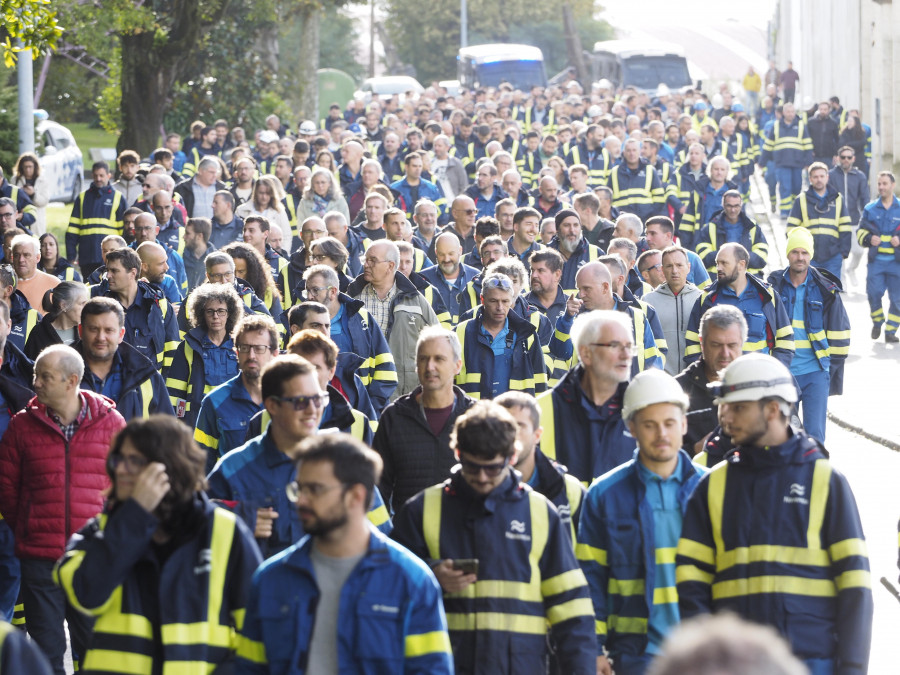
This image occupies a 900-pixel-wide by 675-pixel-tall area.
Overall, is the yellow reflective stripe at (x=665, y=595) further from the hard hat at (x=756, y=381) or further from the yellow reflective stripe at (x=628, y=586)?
the hard hat at (x=756, y=381)

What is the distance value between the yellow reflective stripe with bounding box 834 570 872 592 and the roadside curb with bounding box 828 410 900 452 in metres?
8.73

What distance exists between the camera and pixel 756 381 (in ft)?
18.3

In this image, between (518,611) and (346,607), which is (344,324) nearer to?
(518,611)

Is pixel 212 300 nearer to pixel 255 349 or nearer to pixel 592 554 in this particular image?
pixel 255 349

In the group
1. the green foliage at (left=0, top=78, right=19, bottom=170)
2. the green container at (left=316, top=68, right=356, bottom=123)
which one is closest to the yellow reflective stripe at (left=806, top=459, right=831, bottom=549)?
the green foliage at (left=0, top=78, right=19, bottom=170)

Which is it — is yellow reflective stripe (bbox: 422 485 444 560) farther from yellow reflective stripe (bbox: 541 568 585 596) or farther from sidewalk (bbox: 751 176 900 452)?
sidewalk (bbox: 751 176 900 452)

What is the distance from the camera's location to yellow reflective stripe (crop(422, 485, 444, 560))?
538cm

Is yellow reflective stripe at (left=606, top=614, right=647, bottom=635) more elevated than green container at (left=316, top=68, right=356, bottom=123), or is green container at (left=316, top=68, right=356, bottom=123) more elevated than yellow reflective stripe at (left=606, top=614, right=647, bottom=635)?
green container at (left=316, top=68, right=356, bottom=123)

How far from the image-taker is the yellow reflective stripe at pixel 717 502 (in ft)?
18.1

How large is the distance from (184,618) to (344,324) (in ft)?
17.1

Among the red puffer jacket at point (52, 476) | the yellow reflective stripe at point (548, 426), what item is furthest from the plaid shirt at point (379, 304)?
the yellow reflective stripe at point (548, 426)

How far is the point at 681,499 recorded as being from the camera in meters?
5.83

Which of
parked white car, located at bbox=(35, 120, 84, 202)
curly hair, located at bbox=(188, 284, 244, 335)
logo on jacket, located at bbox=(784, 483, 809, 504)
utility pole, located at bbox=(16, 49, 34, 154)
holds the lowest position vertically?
logo on jacket, located at bbox=(784, 483, 809, 504)

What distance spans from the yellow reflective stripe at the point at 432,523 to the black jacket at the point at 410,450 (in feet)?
5.75
